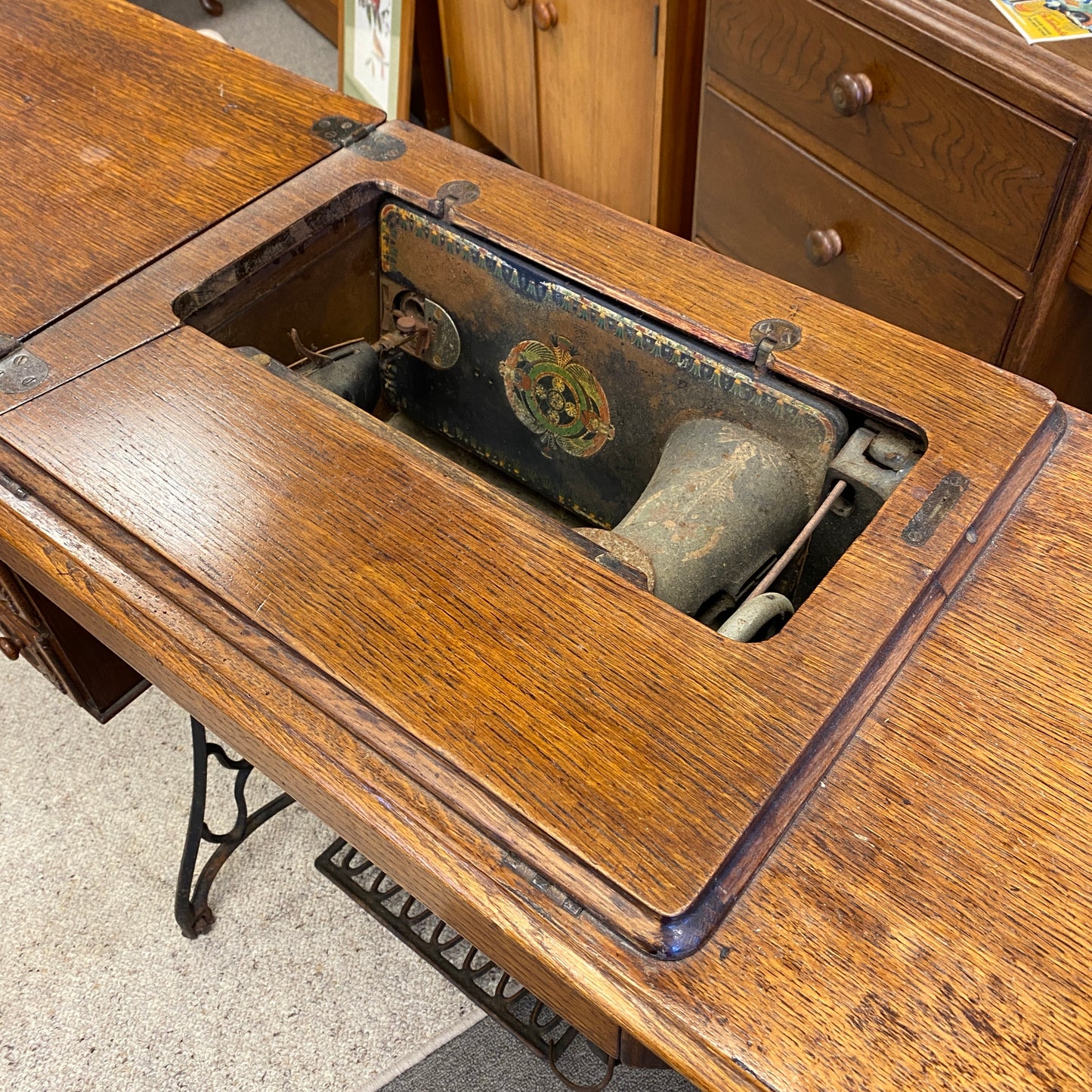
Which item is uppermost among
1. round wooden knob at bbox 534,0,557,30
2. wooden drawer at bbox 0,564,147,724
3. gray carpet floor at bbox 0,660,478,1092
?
round wooden knob at bbox 534,0,557,30

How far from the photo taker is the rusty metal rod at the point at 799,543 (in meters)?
0.95

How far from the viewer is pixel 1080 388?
157 cm

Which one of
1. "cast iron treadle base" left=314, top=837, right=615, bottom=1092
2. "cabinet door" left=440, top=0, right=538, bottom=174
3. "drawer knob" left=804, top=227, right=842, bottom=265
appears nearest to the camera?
"cast iron treadle base" left=314, top=837, right=615, bottom=1092

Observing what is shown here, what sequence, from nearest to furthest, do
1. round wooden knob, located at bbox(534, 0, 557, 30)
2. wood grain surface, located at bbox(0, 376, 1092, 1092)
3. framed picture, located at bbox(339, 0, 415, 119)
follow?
1. wood grain surface, located at bbox(0, 376, 1092, 1092)
2. round wooden knob, located at bbox(534, 0, 557, 30)
3. framed picture, located at bbox(339, 0, 415, 119)

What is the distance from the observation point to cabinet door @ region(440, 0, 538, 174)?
2.24 m

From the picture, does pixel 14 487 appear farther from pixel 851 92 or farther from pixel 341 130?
pixel 851 92

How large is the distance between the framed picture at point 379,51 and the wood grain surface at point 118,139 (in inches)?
38.2

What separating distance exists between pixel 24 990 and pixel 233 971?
272 millimetres

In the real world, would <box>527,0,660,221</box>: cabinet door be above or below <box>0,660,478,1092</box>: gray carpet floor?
above

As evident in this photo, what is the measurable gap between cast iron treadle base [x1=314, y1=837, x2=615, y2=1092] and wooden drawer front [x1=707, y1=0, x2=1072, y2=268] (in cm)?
104

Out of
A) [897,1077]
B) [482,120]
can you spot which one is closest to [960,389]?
[897,1077]

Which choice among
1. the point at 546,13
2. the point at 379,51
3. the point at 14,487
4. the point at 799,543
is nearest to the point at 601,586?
the point at 799,543

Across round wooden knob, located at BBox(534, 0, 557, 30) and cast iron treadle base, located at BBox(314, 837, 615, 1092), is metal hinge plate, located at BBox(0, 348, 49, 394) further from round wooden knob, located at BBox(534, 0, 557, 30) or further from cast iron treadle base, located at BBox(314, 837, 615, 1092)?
round wooden knob, located at BBox(534, 0, 557, 30)

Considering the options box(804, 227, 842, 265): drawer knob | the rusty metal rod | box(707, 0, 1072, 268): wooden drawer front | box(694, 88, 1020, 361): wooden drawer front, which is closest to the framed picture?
box(694, 88, 1020, 361): wooden drawer front
